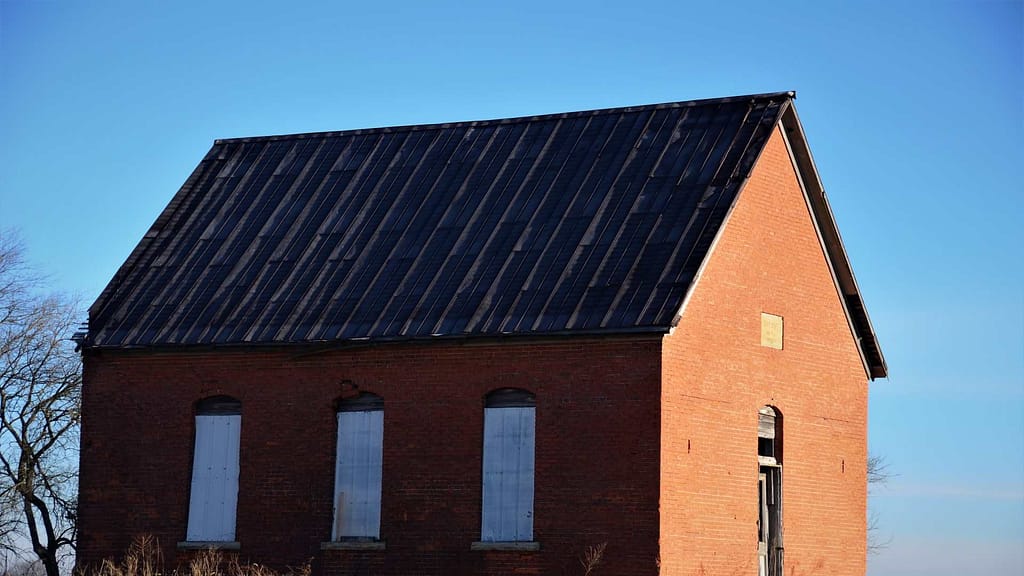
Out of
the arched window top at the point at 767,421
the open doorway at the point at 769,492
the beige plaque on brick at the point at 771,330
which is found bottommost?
the open doorway at the point at 769,492

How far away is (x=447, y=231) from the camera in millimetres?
27906

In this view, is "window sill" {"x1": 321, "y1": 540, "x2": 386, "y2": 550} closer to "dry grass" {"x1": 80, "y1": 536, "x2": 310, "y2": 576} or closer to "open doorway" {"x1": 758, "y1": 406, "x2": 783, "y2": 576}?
"dry grass" {"x1": 80, "y1": 536, "x2": 310, "y2": 576}

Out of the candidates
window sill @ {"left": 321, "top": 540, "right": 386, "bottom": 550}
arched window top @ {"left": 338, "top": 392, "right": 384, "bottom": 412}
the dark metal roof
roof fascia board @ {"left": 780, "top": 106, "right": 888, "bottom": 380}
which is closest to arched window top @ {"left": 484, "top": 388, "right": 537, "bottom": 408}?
the dark metal roof

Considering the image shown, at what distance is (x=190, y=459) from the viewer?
91.5ft

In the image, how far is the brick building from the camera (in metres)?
24.5

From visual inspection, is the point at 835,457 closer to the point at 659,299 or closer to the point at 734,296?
the point at 734,296

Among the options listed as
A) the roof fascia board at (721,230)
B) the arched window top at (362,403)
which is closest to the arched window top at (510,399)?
the arched window top at (362,403)

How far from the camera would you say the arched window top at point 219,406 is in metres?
27.8

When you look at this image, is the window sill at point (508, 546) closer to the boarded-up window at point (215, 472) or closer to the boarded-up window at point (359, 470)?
the boarded-up window at point (359, 470)

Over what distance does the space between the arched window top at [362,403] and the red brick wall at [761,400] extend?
17.0 ft

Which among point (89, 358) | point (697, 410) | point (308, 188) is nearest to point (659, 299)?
point (697, 410)

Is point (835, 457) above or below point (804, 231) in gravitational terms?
below

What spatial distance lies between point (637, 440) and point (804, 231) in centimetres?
618

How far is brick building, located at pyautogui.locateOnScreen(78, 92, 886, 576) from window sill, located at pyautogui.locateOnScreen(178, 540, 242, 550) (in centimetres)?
6
